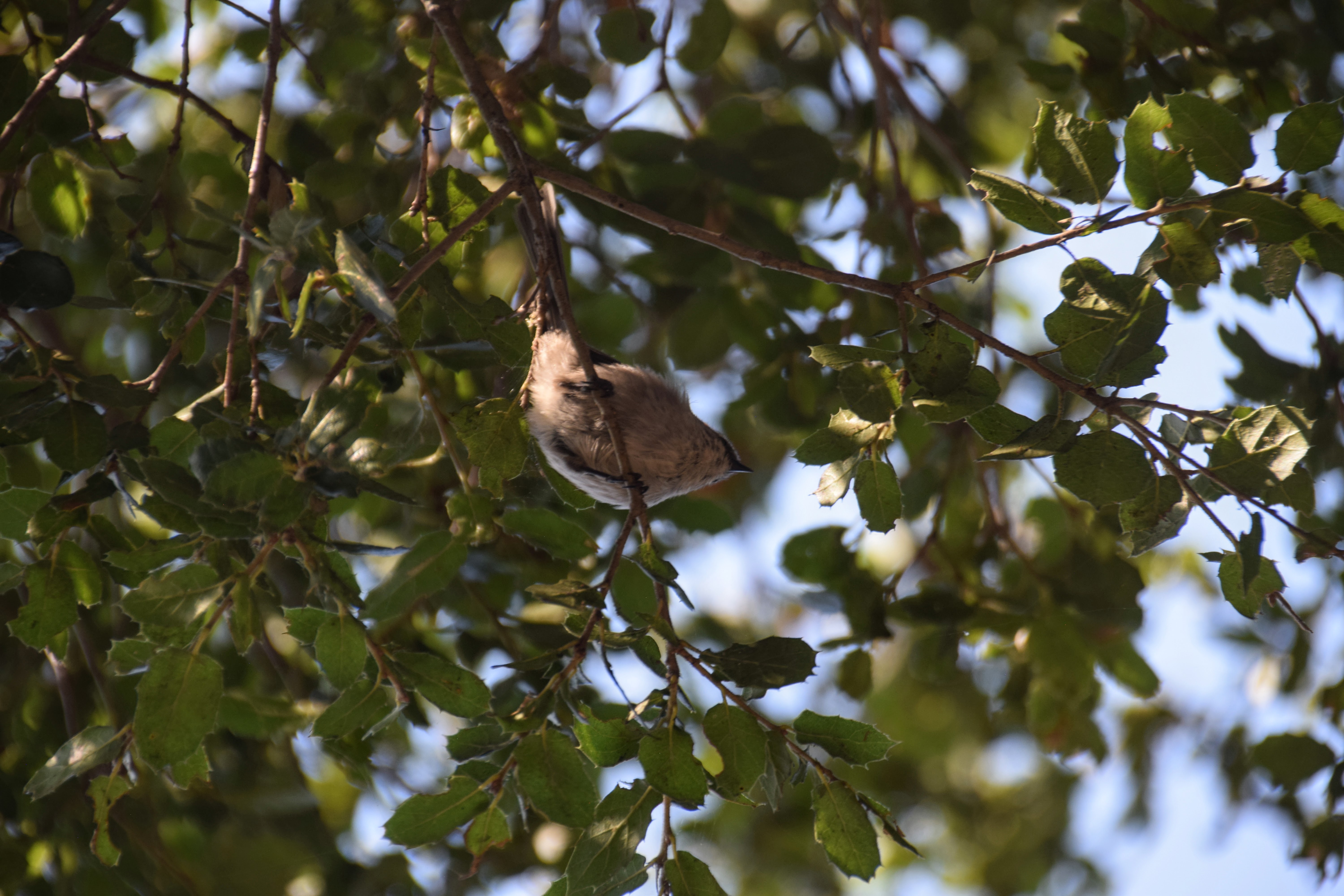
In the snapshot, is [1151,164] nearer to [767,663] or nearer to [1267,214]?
[1267,214]

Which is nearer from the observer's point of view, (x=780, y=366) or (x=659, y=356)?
(x=780, y=366)

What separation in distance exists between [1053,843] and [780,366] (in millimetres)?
2361

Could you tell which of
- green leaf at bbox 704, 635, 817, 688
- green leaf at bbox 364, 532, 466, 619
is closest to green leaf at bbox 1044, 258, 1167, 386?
green leaf at bbox 704, 635, 817, 688

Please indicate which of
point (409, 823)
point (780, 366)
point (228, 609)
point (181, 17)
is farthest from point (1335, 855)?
point (181, 17)

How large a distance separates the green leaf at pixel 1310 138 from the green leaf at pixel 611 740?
1.17 m

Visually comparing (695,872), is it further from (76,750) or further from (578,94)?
(578,94)

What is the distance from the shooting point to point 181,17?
9.72 feet

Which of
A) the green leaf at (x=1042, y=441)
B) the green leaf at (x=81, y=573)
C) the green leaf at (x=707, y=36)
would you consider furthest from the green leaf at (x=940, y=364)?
the green leaf at (x=707, y=36)

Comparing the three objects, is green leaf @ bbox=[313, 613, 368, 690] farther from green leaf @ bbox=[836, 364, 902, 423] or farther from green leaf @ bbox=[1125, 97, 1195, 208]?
green leaf @ bbox=[1125, 97, 1195, 208]

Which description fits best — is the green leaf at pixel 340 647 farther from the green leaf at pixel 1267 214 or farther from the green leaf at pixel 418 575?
the green leaf at pixel 1267 214

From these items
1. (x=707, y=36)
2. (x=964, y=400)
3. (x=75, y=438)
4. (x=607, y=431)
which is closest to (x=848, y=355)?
(x=964, y=400)

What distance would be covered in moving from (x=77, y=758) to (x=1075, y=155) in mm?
1689

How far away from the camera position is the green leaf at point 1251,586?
1.29 meters

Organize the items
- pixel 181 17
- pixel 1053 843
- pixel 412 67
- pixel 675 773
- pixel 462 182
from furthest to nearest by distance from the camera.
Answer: pixel 1053 843, pixel 181 17, pixel 412 67, pixel 462 182, pixel 675 773
